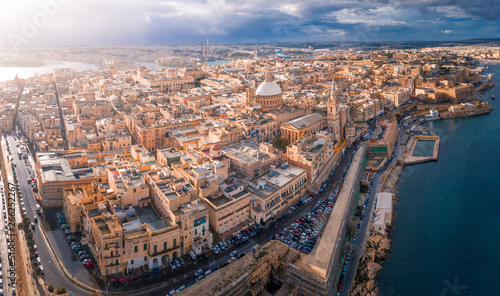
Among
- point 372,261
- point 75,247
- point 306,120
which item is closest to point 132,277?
point 75,247

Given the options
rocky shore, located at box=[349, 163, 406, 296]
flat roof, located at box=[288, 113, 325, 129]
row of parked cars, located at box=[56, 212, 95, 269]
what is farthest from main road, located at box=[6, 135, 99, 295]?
flat roof, located at box=[288, 113, 325, 129]

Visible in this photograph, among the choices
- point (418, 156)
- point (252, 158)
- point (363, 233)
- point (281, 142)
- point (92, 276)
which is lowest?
point (363, 233)

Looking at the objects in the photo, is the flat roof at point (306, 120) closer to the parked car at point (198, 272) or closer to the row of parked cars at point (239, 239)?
the row of parked cars at point (239, 239)

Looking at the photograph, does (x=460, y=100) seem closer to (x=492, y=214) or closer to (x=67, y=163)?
(x=492, y=214)

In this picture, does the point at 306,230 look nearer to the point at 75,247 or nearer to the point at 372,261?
the point at 372,261

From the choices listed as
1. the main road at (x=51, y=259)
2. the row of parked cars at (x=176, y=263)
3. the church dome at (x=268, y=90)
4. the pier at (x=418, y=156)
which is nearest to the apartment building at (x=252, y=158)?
the row of parked cars at (x=176, y=263)

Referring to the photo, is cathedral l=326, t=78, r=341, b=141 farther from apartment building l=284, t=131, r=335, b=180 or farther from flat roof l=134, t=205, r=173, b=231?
flat roof l=134, t=205, r=173, b=231
